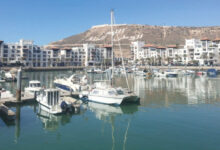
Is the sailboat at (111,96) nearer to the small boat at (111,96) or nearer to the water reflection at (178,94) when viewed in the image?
the small boat at (111,96)

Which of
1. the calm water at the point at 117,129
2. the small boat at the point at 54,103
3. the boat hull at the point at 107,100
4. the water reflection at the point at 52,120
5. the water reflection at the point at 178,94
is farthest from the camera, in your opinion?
the water reflection at the point at 178,94

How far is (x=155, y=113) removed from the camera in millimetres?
25516

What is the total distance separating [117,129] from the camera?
65.7 feet

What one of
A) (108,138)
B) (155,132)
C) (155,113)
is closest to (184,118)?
(155,113)

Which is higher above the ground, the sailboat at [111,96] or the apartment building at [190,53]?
the apartment building at [190,53]

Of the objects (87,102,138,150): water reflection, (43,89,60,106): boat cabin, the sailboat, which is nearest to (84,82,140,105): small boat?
the sailboat

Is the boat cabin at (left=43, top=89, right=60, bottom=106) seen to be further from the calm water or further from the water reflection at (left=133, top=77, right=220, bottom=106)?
the water reflection at (left=133, top=77, right=220, bottom=106)

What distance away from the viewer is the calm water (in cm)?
1598

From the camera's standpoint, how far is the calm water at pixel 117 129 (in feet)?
52.4

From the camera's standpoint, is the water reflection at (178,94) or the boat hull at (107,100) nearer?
the boat hull at (107,100)

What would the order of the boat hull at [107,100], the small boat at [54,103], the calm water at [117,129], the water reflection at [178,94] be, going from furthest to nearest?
the water reflection at [178,94] → the boat hull at [107,100] → the small boat at [54,103] → the calm water at [117,129]

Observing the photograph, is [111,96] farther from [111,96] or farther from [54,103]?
[54,103]

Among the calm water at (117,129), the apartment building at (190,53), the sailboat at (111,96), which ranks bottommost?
the calm water at (117,129)

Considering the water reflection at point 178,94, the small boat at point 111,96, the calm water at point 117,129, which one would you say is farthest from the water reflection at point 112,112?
the water reflection at point 178,94
